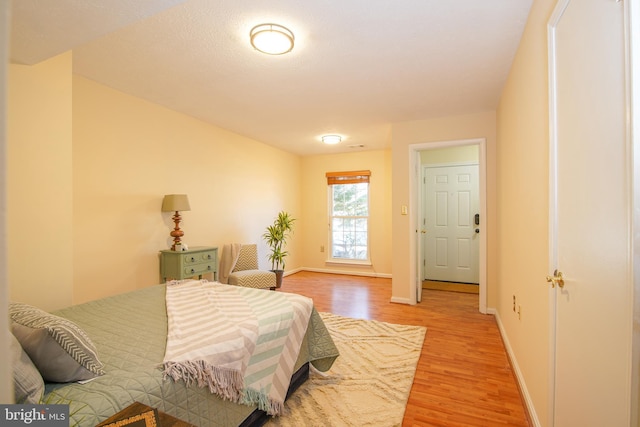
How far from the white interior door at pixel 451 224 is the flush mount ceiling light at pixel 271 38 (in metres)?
3.84

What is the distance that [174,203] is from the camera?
3336mm

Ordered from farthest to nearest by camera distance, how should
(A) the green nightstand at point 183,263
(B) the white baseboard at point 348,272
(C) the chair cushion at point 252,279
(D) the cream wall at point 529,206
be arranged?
(B) the white baseboard at point 348,272 < (C) the chair cushion at point 252,279 < (A) the green nightstand at point 183,263 < (D) the cream wall at point 529,206

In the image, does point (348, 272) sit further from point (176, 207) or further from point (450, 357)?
point (176, 207)

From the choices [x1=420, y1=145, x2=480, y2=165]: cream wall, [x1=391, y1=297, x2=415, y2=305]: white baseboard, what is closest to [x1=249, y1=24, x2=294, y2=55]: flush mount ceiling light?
[x1=391, y1=297, x2=415, y2=305]: white baseboard

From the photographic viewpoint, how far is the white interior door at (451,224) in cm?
512

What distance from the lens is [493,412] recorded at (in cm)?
185

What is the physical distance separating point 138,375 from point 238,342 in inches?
17.8

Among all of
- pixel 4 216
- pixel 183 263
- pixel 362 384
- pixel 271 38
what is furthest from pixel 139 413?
pixel 183 263

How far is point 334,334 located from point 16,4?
310 centimetres

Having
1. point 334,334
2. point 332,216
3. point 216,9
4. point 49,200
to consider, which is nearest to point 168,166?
point 49,200

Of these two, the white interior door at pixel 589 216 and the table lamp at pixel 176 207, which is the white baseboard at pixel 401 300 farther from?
the table lamp at pixel 176 207

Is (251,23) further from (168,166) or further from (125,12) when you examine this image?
(168,166)

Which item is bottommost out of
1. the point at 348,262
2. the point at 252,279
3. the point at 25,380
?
the point at 348,262

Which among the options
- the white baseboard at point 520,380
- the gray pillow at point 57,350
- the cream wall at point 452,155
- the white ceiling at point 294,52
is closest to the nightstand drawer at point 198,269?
the white ceiling at point 294,52
